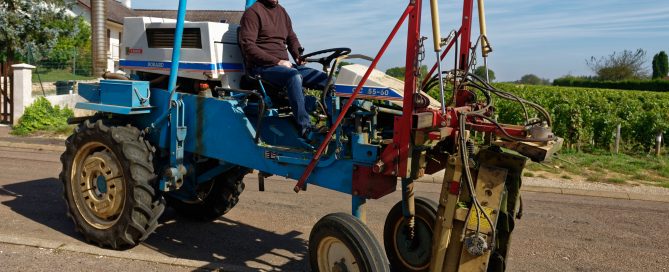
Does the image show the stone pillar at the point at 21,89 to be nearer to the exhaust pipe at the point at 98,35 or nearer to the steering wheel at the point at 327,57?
the exhaust pipe at the point at 98,35

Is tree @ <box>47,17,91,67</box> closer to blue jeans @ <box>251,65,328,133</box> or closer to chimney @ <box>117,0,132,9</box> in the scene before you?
chimney @ <box>117,0,132,9</box>

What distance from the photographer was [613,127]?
44.5ft

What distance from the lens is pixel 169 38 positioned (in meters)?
5.64

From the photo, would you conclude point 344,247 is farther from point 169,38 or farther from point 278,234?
point 169,38

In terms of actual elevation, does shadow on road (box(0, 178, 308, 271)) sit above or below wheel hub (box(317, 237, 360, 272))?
below

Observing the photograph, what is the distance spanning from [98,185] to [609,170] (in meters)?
8.40

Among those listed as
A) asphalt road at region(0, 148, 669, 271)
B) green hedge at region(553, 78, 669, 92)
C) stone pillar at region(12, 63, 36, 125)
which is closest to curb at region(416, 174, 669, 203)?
asphalt road at region(0, 148, 669, 271)

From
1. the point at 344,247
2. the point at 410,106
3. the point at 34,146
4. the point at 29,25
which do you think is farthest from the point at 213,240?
the point at 29,25

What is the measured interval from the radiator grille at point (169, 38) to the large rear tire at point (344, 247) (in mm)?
2191

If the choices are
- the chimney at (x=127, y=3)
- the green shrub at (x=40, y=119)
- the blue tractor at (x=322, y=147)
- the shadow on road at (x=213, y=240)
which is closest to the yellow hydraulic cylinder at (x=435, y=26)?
the blue tractor at (x=322, y=147)

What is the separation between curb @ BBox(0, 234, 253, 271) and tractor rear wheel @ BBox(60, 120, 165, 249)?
0.10 metres

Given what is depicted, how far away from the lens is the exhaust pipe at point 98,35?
1641 cm

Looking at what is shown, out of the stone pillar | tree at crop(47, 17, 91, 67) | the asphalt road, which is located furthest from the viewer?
tree at crop(47, 17, 91, 67)

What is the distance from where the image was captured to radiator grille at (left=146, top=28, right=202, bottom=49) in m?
5.41
